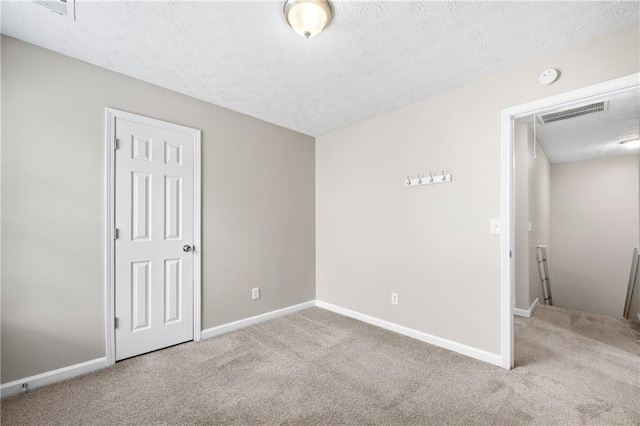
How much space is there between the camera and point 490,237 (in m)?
2.40

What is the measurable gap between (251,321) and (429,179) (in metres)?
2.57

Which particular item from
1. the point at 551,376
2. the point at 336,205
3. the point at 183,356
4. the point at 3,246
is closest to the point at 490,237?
the point at 551,376

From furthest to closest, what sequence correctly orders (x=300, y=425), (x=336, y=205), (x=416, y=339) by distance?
(x=336, y=205)
(x=416, y=339)
(x=300, y=425)

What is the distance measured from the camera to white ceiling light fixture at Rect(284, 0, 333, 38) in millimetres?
1544

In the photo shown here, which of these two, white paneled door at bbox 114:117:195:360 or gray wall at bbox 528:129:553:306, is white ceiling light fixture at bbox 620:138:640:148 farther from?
white paneled door at bbox 114:117:195:360

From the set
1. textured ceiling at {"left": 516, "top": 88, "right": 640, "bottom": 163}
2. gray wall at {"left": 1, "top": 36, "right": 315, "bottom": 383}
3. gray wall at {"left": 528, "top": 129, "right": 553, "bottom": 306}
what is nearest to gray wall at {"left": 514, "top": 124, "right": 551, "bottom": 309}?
gray wall at {"left": 528, "top": 129, "right": 553, "bottom": 306}

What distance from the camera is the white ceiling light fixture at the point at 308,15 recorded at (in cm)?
154

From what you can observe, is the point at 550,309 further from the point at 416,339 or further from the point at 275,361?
the point at 275,361

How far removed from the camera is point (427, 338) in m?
2.79

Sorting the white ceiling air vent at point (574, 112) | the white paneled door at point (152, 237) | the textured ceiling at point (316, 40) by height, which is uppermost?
the textured ceiling at point (316, 40)

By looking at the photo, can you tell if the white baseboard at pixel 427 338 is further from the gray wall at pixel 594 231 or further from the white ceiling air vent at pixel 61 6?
A: the gray wall at pixel 594 231

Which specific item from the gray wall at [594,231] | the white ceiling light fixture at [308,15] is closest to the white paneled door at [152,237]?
the white ceiling light fixture at [308,15]

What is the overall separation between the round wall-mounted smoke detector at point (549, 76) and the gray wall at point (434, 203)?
45 millimetres

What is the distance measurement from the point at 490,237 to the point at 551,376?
1.14 m
